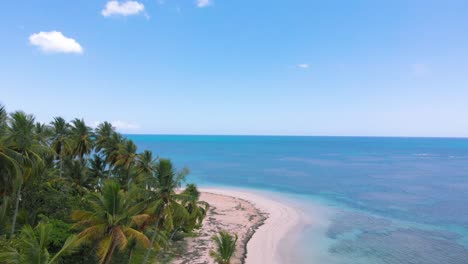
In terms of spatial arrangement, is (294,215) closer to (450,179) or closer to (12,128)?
(12,128)

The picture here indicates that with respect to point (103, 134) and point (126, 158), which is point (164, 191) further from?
point (103, 134)

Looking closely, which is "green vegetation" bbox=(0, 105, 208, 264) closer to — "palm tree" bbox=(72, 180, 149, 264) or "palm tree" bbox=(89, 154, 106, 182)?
"palm tree" bbox=(72, 180, 149, 264)

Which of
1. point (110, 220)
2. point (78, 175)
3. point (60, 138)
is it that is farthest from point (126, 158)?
point (110, 220)

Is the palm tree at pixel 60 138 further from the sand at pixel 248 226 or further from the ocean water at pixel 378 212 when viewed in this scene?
the ocean water at pixel 378 212

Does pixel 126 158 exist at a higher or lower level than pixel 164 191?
higher

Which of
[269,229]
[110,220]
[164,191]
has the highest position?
[164,191]

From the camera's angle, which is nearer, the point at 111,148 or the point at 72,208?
the point at 72,208

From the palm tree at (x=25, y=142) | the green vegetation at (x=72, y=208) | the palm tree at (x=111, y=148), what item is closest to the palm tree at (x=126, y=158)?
the palm tree at (x=111, y=148)
